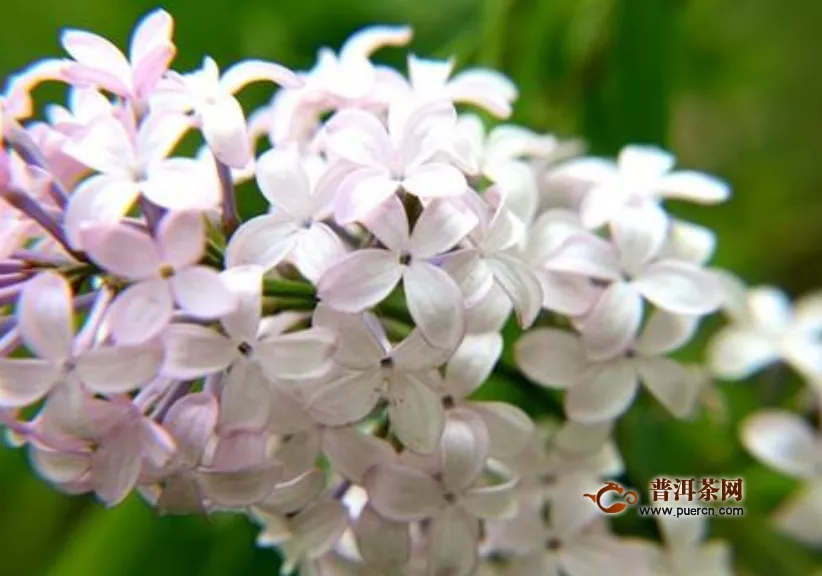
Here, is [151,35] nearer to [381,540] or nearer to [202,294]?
[202,294]

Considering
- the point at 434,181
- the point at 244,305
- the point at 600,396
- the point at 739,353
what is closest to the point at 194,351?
the point at 244,305

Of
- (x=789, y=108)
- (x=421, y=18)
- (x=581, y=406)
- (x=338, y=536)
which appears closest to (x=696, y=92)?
(x=789, y=108)

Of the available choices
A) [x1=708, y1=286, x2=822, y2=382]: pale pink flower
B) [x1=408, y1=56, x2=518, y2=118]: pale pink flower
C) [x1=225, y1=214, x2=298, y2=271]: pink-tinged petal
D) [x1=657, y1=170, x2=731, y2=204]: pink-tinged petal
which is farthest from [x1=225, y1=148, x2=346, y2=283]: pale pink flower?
[x1=708, y1=286, x2=822, y2=382]: pale pink flower

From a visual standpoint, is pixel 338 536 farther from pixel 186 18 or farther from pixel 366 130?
pixel 186 18

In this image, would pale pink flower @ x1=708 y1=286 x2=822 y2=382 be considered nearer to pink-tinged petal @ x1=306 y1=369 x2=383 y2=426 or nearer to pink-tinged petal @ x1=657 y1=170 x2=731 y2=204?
pink-tinged petal @ x1=657 y1=170 x2=731 y2=204

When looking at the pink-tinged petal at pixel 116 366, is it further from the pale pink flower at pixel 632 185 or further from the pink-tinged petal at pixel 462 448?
the pale pink flower at pixel 632 185

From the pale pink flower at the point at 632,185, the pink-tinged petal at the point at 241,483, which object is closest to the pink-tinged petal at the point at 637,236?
the pale pink flower at the point at 632,185
